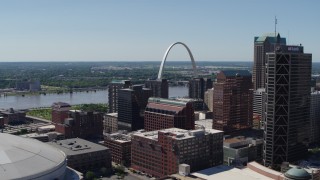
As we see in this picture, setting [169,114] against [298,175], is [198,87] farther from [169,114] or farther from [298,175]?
[298,175]

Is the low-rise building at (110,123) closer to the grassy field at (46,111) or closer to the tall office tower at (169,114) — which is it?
the tall office tower at (169,114)

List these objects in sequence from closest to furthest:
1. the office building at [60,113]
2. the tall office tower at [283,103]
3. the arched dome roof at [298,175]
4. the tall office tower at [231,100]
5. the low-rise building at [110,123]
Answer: the arched dome roof at [298,175], the tall office tower at [283,103], the tall office tower at [231,100], the office building at [60,113], the low-rise building at [110,123]

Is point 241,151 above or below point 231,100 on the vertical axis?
below

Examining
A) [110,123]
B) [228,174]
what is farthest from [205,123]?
[228,174]

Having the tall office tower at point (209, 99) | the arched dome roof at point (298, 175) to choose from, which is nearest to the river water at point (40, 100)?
the tall office tower at point (209, 99)

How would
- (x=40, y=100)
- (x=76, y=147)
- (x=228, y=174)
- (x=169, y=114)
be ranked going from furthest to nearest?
1. (x=40, y=100)
2. (x=169, y=114)
3. (x=76, y=147)
4. (x=228, y=174)
